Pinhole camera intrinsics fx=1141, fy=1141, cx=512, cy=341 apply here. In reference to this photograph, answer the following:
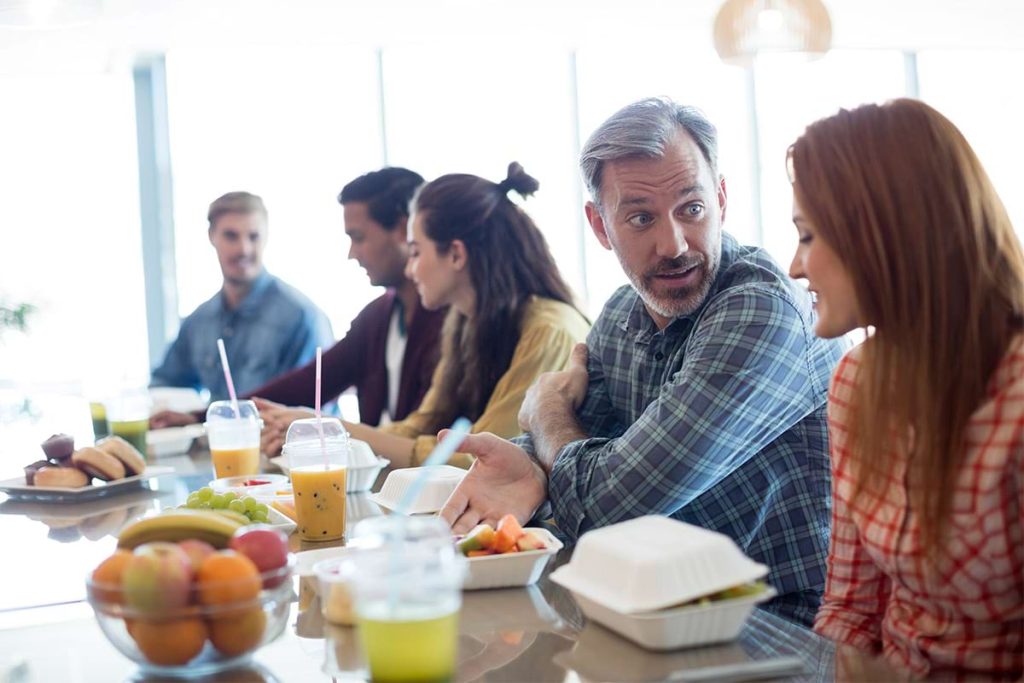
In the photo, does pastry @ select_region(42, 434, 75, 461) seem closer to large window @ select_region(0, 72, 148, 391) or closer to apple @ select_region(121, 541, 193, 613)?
apple @ select_region(121, 541, 193, 613)

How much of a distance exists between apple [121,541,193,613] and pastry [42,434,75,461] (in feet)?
4.66

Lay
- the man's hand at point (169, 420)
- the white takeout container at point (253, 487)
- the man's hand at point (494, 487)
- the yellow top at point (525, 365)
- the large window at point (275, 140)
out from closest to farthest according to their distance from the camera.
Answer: the man's hand at point (494, 487) < the white takeout container at point (253, 487) < the yellow top at point (525, 365) < the man's hand at point (169, 420) < the large window at point (275, 140)

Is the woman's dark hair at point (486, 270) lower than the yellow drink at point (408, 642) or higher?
higher

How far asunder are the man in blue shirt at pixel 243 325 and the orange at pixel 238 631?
3263mm

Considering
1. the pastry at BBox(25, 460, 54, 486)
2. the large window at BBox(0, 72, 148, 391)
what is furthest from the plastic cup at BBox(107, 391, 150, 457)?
the large window at BBox(0, 72, 148, 391)

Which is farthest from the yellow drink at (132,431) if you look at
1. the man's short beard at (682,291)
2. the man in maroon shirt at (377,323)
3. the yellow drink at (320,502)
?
the man's short beard at (682,291)

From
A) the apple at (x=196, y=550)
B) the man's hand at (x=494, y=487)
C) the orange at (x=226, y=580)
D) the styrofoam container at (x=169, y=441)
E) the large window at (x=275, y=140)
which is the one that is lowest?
the styrofoam container at (x=169, y=441)

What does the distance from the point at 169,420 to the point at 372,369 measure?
66 centimetres

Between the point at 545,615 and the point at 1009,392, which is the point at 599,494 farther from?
the point at 1009,392

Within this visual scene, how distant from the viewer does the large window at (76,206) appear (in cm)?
711

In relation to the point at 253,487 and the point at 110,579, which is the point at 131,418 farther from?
the point at 110,579

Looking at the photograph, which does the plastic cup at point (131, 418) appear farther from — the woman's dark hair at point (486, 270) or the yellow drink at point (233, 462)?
the woman's dark hair at point (486, 270)

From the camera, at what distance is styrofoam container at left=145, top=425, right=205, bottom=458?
9.52 ft

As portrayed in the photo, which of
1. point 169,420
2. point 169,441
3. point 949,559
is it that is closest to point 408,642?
point 949,559
